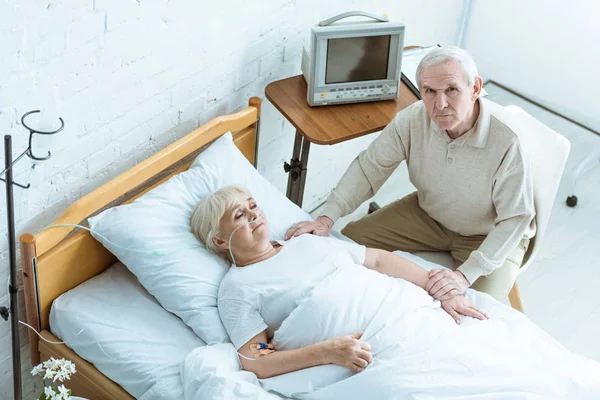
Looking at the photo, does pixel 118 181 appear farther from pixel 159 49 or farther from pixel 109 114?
pixel 159 49

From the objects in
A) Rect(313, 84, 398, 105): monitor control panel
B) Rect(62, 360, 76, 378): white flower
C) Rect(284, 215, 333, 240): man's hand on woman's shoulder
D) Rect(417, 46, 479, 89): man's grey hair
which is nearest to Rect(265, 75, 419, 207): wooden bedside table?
Rect(313, 84, 398, 105): monitor control panel

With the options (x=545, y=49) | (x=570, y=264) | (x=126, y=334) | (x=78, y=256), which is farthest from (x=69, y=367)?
(x=545, y=49)

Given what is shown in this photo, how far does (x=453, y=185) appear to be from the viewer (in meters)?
2.47

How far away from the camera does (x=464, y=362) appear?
197 cm

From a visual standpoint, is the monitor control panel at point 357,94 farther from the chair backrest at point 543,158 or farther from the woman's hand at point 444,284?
the woman's hand at point 444,284

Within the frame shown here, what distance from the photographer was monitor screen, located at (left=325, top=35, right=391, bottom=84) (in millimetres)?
2584

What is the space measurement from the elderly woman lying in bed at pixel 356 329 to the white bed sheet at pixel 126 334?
0.16 meters

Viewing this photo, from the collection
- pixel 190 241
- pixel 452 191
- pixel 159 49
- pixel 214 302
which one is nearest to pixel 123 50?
pixel 159 49

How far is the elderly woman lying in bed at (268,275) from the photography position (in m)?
2.03

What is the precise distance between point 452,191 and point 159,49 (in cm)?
94

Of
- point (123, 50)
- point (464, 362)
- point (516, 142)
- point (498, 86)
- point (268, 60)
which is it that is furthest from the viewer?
point (498, 86)

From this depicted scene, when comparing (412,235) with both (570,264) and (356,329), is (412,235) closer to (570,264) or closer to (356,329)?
(356,329)

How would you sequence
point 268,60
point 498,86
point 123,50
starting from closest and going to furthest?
point 123,50 → point 268,60 → point 498,86

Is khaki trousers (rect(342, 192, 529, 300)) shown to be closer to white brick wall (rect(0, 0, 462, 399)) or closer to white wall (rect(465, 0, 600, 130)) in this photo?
white brick wall (rect(0, 0, 462, 399))
